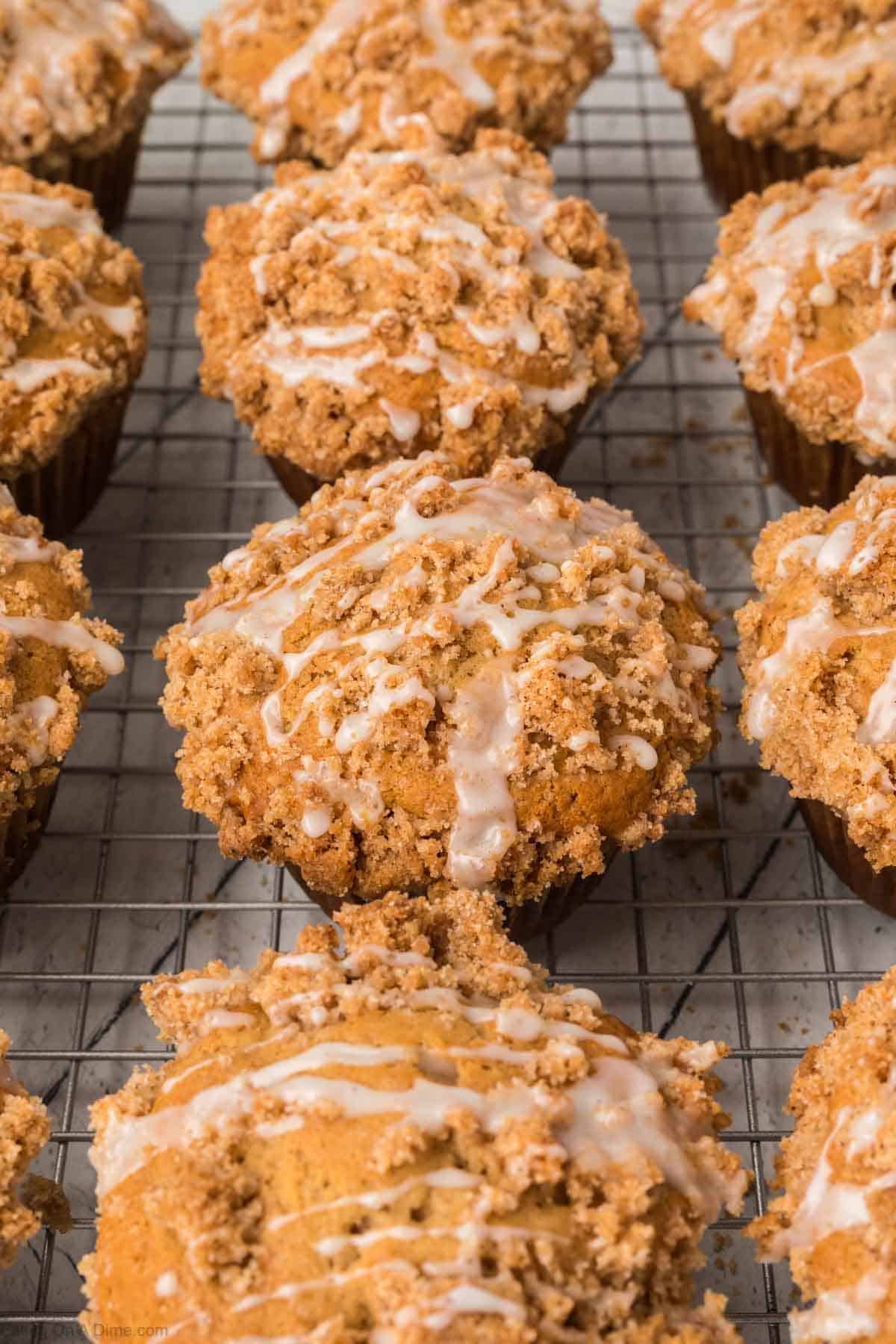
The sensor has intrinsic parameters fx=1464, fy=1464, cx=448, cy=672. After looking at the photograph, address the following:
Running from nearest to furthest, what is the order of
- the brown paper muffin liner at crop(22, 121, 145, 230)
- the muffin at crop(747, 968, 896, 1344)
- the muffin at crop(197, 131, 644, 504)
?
1. the muffin at crop(747, 968, 896, 1344)
2. the muffin at crop(197, 131, 644, 504)
3. the brown paper muffin liner at crop(22, 121, 145, 230)

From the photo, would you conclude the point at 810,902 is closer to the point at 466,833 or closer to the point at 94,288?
the point at 466,833

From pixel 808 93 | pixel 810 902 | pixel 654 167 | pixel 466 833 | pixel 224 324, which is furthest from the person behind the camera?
pixel 654 167

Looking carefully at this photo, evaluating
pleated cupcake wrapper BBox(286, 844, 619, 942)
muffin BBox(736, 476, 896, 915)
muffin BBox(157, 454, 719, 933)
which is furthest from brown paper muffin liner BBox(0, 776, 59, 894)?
muffin BBox(736, 476, 896, 915)

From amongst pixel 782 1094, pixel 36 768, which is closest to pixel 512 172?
pixel 36 768

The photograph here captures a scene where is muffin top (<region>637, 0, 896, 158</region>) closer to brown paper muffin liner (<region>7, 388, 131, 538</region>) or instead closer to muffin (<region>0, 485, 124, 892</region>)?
brown paper muffin liner (<region>7, 388, 131, 538</region>)

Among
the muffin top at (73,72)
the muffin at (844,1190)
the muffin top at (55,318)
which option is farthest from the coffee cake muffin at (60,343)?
the muffin at (844,1190)

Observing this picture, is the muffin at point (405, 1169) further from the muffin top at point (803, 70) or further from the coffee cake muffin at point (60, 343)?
the muffin top at point (803, 70)
